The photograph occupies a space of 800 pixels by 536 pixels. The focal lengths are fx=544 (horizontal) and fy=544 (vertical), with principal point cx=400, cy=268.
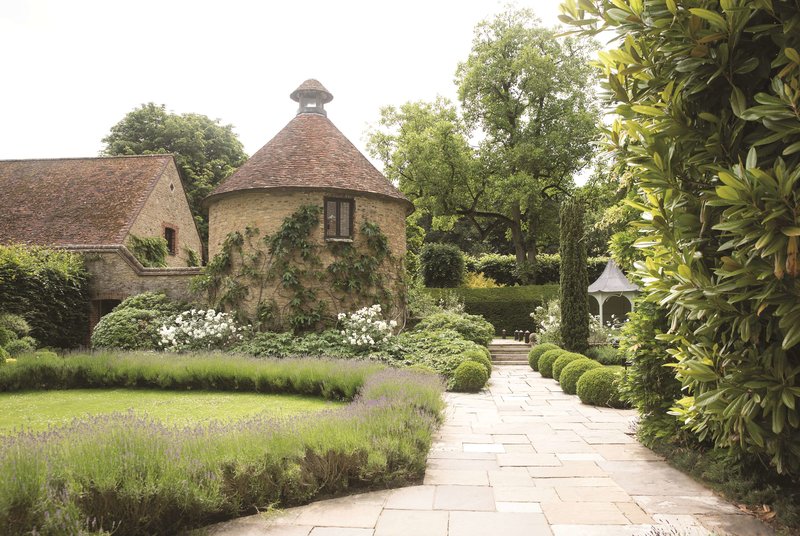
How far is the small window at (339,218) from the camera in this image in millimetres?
15695

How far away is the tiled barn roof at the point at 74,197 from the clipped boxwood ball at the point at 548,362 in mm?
13868

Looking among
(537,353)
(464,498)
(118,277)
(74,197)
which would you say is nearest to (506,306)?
(537,353)

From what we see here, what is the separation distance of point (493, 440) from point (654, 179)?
4.62 metres

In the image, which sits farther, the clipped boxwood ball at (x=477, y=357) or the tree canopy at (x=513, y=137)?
the tree canopy at (x=513, y=137)

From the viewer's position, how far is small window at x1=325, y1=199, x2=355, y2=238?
618 inches

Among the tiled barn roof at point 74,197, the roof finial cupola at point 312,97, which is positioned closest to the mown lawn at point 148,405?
the tiled barn roof at point 74,197

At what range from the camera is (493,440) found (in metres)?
7.09

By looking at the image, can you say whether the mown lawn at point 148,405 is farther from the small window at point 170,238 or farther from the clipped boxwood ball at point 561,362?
the small window at point 170,238

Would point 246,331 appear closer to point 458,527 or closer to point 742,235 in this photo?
point 458,527

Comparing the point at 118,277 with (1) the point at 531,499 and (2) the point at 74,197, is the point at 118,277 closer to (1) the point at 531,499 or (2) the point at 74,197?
(2) the point at 74,197

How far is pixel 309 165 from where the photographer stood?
16.1 m

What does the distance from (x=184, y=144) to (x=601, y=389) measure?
2947 centimetres

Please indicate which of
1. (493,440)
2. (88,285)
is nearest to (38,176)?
(88,285)

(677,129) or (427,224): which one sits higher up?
(427,224)
